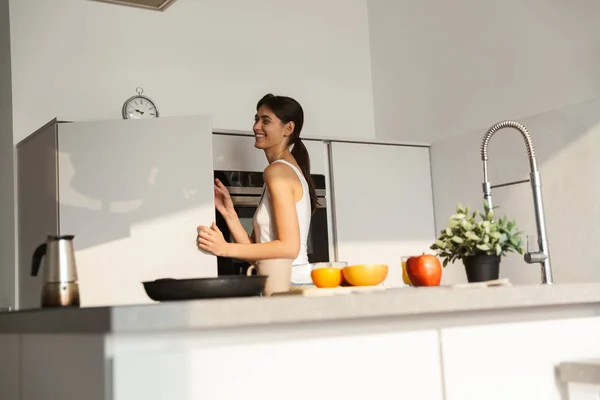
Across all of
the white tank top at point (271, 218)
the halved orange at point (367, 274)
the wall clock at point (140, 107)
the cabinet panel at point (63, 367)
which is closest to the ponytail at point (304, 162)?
the white tank top at point (271, 218)

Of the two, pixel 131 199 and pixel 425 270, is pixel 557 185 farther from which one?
pixel 131 199

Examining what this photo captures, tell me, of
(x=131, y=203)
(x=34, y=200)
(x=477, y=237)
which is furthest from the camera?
(x=34, y=200)

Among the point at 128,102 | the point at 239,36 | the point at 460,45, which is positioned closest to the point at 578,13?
the point at 460,45

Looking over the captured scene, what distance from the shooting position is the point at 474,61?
452 cm

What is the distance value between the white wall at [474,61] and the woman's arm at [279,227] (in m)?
1.61

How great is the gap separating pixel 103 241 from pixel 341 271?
171cm

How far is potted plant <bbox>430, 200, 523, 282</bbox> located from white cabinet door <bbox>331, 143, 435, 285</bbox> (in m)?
1.95

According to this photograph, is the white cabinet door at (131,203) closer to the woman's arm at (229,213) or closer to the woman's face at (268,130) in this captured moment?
the woman's arm at (229,213)

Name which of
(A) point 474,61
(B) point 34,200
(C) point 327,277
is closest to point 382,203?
(A) point 474,61

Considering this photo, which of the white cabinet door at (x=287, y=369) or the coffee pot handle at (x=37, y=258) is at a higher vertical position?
the coffee pot handle at (x=37, y=258)

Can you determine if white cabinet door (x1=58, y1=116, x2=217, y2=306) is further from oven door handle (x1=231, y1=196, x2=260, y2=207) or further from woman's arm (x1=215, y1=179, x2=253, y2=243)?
oven door handle (x1=231, y1=196, x2=260, y2=207)

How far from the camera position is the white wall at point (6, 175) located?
398 cm

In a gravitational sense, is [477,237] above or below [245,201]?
below

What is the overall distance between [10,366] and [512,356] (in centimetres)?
123
